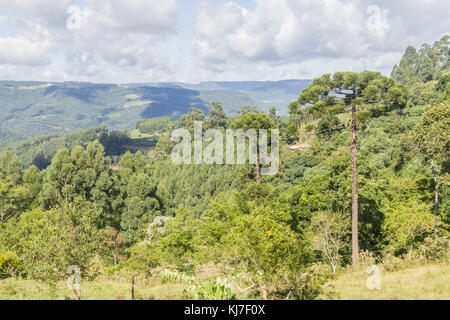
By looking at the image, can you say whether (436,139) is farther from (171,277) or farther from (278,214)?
(171,277)

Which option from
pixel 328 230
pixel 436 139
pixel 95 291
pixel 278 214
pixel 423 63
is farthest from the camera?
pixel 423 63

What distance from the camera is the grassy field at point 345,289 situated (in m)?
10.9

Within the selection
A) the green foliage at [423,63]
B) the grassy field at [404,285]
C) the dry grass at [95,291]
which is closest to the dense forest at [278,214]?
the dry grass at [95,291]

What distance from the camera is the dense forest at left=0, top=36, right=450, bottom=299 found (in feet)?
35.0

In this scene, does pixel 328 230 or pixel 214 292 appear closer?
pixel 214 292

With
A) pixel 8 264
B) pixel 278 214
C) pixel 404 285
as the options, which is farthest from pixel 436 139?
pixel 8 264

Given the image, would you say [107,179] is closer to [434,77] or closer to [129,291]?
[129,291]

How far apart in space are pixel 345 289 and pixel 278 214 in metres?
7.25

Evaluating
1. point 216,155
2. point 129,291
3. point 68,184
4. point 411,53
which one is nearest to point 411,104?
point 216,155

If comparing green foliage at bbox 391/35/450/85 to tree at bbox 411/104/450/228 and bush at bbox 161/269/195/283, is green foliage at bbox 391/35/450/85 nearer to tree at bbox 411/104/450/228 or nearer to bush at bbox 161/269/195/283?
tree at bbox 411/104/450/228

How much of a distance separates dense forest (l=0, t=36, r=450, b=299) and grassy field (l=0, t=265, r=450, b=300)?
93 cm

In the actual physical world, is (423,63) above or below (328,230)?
above

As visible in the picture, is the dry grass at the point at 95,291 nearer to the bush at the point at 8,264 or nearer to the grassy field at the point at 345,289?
the grassy field at the point at 345,289

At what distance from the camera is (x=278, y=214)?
19266 millimetres
